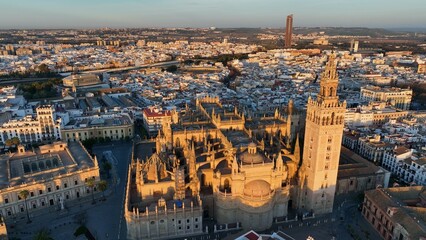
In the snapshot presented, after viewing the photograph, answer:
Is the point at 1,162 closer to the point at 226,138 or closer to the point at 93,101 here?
the point at 226,138

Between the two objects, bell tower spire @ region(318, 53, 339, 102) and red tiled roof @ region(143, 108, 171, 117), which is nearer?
bell tower spire @ region(318, 53, 339, 102)

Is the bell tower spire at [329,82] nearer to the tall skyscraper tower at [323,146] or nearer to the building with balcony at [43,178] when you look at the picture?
the tall skyscraper tower at [323,146]

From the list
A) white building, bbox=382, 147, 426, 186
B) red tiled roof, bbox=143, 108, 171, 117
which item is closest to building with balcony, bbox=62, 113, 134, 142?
red tiled roof, bbox=143, 108, 171, 117

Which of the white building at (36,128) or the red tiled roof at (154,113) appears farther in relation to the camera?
the red tiled roof at (154,113)

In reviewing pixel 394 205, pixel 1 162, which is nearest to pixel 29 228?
pixel 1 162

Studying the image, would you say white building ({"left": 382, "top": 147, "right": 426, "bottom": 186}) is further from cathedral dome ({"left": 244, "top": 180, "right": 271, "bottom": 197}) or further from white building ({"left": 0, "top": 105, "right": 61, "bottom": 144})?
white building ({"left": 0, "top": 105, "right": 61, "bottom": 144})

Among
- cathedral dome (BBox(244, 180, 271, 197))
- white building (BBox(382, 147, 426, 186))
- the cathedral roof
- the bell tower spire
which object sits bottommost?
white building (BBox(382, 147, 426, 186))

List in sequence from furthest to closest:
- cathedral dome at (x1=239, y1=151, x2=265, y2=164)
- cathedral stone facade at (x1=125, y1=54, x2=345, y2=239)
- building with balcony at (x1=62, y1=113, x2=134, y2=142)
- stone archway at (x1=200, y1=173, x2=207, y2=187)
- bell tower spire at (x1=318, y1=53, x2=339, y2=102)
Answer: building with balcony at (x1=62, y1=113, x2=134, y2=142) < stone archway at (x1=200, y1=173, x2=207, y2=187) < cathedral dome at (x1=239, y1=151, x2=265, y2=164) < cathedral stone facade at (x1=125, y1=54, x2=345, y2=239) < bell tower spire at (x1=318, y1=53, x2=339, y2=102)

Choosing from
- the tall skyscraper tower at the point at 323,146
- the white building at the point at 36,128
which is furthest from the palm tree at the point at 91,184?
the tall skyscraper tower at the point at 323,146
